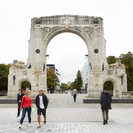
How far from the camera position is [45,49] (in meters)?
23.7

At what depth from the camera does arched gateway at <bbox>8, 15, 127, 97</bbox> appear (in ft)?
74.8

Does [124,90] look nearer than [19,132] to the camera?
No

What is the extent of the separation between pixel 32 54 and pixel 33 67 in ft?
6.08

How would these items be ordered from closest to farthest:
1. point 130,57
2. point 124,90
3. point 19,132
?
1. point 19,132
2. point 124,90
3. point 130,57

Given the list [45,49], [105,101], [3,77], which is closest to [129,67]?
[45,49]

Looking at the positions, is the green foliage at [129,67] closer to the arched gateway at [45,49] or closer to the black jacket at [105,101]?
the arched gateway at [45,49]

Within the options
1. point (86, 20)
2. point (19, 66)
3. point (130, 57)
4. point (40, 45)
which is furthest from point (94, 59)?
point (130, 57)

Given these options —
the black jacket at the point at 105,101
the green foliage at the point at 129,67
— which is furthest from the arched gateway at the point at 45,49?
the black jacket at the point at 105,101

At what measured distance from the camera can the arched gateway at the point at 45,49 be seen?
22.8 m

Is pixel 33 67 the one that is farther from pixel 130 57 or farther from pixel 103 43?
pixel 130 57

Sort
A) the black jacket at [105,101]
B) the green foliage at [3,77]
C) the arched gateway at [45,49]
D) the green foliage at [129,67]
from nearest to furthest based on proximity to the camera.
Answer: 1. the black jacket at [105,101]
2. the arched gateway at [45,49]
3. the green foliage at [129,67]
4. the green foliage at [3,77]

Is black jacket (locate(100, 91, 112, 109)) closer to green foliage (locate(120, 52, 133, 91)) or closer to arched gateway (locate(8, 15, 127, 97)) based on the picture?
arched gateway (locate(8, 15, 127, 97))

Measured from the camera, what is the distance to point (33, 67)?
23266 millimetres

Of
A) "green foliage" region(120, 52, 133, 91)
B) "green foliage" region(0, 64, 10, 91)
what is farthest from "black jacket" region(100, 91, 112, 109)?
"green foliage" region(0, 64, 10, 91)
